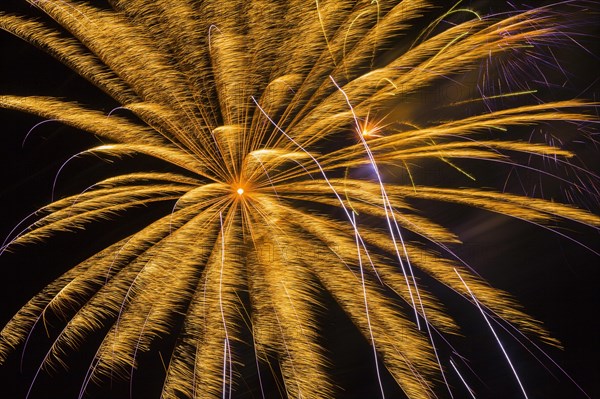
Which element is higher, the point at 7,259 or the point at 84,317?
the point at 7,259

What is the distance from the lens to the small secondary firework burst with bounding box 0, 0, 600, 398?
4477mm

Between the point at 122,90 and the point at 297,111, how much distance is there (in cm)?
146

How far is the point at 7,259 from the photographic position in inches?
245

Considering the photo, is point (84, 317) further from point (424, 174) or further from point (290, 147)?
point (424, 174)

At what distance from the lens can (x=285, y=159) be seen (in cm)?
480

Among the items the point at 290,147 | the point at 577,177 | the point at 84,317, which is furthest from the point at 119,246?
the point at 577,177

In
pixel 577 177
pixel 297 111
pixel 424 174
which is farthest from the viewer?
pixel 424 174

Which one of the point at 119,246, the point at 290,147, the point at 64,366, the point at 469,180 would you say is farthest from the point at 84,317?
the point at 469,180

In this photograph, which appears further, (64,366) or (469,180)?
(64,366)

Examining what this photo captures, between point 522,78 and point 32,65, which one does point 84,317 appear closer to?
point 32,65

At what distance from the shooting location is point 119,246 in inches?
200

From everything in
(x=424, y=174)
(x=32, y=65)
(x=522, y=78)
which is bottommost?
(x=424, y=174)

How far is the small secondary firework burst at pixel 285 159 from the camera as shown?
14.7 feet

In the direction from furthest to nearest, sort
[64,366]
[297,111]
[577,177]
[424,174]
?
[64,366] < [424,174] < [577,177] < [297,111]
